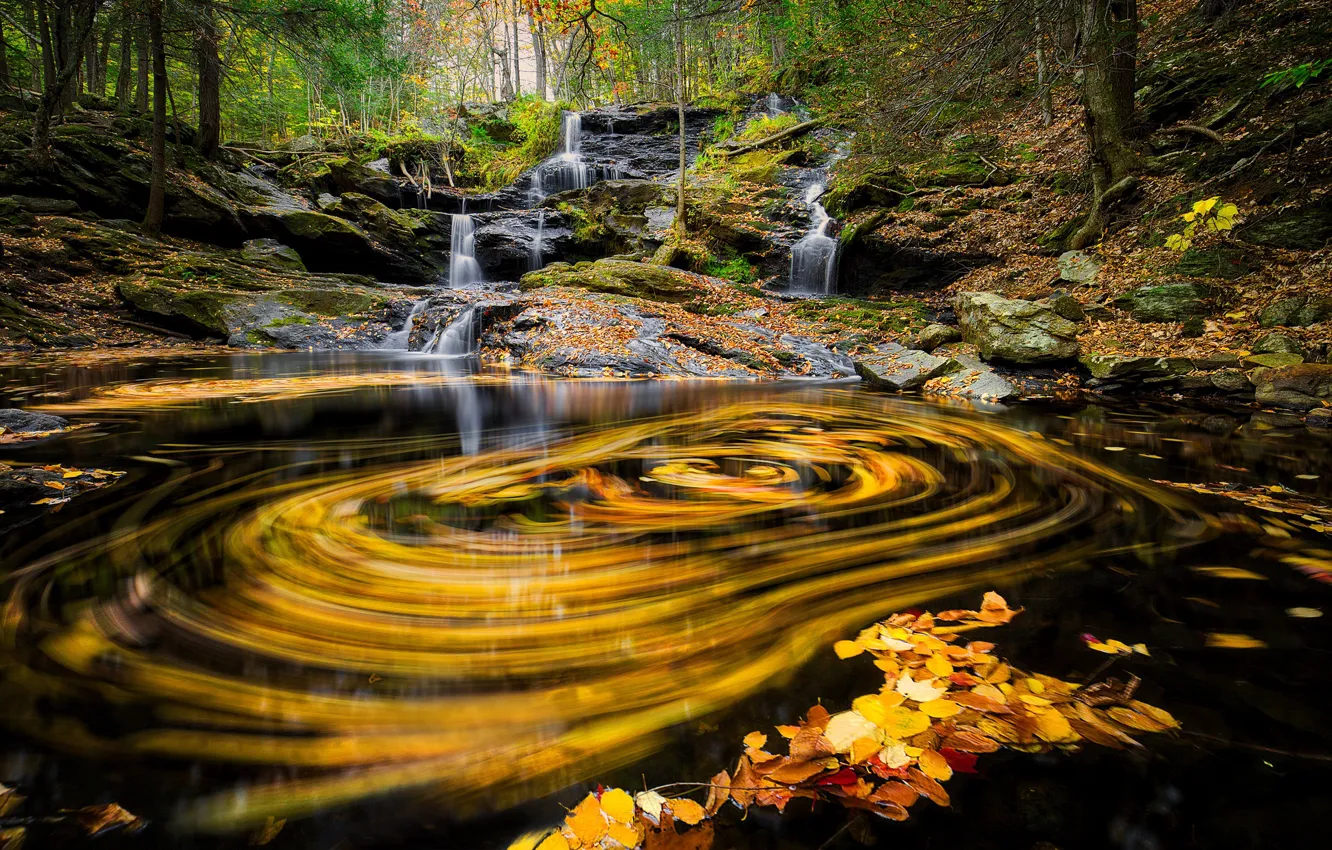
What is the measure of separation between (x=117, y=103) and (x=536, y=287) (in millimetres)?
13240

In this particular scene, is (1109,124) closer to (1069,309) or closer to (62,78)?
(1069,309)

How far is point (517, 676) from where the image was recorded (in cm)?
117

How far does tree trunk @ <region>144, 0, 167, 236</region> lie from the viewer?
10586 millimetres

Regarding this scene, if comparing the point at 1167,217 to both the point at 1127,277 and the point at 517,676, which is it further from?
the point at 517,676

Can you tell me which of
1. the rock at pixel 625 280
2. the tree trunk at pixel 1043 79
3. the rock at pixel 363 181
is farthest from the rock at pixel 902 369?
the rock at pixel 363 181

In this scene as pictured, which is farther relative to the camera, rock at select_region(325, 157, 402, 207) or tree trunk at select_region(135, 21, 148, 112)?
rock at select_region(325, 157, 402, 207)

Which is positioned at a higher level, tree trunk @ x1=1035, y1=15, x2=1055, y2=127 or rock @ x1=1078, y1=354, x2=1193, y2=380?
tree trunk @ x1=1035, y1=15, x2=1055, y2=127

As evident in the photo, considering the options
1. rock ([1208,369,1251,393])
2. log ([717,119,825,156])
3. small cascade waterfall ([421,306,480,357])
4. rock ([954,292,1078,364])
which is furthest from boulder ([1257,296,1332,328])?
log ([717,119,825,156])

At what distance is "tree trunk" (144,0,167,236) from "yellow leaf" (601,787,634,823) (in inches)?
602

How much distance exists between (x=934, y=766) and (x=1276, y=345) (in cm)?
754

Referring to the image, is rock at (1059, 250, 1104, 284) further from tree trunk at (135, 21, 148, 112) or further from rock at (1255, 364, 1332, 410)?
tree trunk at (135, 21, 148, 112)

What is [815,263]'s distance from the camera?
1386 centimetres

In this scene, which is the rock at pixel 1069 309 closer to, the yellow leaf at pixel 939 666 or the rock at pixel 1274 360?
the rock at pixel 1274 360

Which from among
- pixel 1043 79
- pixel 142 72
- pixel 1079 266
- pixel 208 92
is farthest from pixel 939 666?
pixel 142 72
